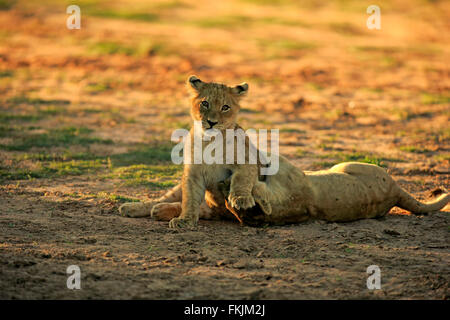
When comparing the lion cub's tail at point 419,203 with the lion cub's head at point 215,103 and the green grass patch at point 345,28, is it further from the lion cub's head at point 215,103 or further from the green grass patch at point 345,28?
the green grass patch at point 345,28

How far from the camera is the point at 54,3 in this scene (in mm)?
28609

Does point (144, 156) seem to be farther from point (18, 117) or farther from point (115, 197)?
point (18, 117)

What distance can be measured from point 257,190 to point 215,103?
88cm

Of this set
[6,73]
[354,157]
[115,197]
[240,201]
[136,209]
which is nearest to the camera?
[240,201]

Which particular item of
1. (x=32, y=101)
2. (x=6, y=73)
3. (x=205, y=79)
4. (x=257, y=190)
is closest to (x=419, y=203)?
(x=257, y=190)

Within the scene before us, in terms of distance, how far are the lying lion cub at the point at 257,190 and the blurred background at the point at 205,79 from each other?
5.09 feet

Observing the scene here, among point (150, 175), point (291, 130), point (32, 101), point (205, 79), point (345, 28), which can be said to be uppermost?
point (345, 28)

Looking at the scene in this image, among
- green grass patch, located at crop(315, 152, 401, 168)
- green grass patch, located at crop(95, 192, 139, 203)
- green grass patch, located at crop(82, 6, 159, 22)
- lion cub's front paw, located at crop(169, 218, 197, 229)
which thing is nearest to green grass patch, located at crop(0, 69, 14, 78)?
green grass patch, located at crop(82, 6, 159, 22)

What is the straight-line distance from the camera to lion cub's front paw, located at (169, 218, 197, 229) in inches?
230

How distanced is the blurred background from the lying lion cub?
1551mm

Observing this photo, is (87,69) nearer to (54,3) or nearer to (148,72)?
(148,72)

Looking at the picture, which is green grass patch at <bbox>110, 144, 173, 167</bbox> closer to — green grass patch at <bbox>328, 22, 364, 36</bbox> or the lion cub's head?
the lion cub's head

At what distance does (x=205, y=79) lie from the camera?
1602 cm
